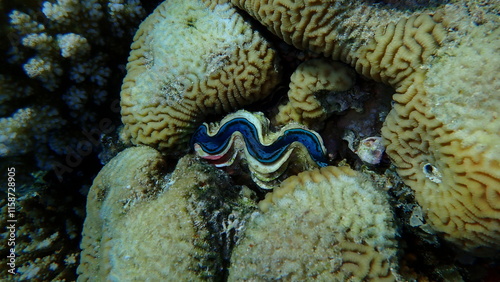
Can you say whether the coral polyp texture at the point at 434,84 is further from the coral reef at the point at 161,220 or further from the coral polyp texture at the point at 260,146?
the coral reef at the point at 161,220

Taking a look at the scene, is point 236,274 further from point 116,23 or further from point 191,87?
point 116,23

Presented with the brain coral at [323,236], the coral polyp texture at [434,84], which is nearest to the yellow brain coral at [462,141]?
the coral polyp texture at [434,84]

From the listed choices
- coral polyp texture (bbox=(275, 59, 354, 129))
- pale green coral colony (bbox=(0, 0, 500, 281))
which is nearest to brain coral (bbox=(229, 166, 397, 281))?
pale green coral colony (bbox=(0, 0, 500, 281))

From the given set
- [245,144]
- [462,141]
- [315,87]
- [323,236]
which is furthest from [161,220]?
[462,141]

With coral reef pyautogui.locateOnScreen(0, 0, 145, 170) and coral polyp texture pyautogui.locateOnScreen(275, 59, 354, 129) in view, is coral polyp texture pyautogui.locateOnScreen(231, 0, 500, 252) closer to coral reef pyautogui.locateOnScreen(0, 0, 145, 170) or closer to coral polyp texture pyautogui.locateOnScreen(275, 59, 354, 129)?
coral polyp texture pyautogui.locateOnScreen(275, 59, 354, 129)

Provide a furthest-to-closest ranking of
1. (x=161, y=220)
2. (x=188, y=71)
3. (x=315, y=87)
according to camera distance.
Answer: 1. (x=188, y=71)
2. (x=315, y=87)
3. (x=161, y=220)

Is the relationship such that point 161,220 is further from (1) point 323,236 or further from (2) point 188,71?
(2) point 188,71
